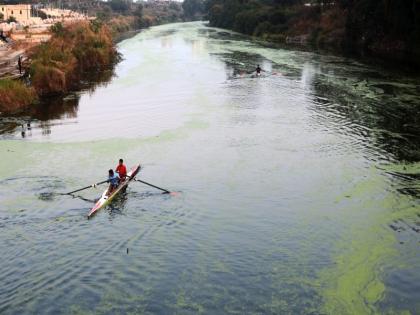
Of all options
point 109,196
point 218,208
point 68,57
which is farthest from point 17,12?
point 218,208

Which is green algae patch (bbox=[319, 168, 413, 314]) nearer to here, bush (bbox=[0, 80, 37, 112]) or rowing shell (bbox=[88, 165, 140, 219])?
rowing shell (bbox=[88, 165, 140, 219])

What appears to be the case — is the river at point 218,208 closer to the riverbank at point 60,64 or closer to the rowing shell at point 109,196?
the rowing shell at point 109,196

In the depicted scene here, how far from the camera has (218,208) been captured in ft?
81.9

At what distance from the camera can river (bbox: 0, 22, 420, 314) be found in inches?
722

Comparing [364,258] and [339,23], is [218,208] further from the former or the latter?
[339,23]

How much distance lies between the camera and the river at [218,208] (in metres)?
18.3

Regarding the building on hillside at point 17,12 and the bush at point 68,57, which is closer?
the bush at point 68,57

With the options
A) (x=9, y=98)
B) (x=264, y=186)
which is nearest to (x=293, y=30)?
(x=9, y=98)

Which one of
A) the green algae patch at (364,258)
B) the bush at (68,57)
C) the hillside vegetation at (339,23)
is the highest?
the hillside vegetation at (339,23)

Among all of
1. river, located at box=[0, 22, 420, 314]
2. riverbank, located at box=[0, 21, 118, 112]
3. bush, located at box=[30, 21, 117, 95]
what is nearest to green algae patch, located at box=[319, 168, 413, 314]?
river, located at box=[0, 22, 420, 314]

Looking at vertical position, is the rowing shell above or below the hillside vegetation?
below

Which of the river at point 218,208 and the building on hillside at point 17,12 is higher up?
the building on hillside at point 17,12

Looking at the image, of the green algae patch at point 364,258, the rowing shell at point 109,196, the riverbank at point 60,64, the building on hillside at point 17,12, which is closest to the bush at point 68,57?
the riverbank at point 60,64

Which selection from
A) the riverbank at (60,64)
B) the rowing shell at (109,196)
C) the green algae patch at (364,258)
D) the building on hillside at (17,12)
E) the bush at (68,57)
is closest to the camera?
the green algae patch at (364,258)
